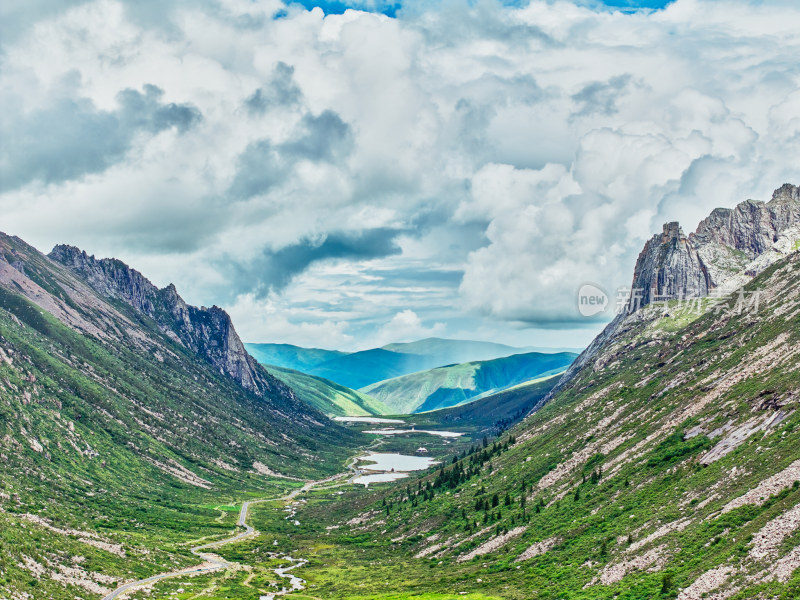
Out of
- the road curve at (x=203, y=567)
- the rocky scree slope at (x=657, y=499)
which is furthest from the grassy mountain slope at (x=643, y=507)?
the road curve at (x=203, y=567)

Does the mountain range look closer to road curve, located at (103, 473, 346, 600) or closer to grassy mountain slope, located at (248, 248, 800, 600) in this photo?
grassy mountain slope, located at (248, 248, 800, 600)

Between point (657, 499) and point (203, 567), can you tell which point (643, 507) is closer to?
point (657, 499)

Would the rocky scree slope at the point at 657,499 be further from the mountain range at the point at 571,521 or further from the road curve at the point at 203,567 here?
the road curve at the point at 203,567

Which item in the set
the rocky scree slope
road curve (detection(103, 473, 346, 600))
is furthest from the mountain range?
road curve (detection(103, 473, 346, 600))

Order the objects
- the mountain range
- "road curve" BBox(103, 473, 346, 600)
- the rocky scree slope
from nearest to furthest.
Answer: the rocky scree slope, the mountain range, "road curve" BBox(103, 473, 346, 600)

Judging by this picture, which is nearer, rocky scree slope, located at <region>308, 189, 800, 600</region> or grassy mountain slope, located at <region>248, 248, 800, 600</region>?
rocky scree slope, located at <region>308, 189, 800, 600</region>

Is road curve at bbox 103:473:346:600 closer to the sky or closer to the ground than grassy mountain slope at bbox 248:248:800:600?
closer to the ground
